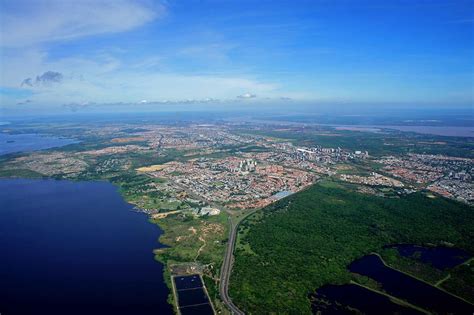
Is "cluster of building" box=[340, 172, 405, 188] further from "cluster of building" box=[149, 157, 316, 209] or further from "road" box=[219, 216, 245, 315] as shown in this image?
"road" box=[219, 216, 245, 315]

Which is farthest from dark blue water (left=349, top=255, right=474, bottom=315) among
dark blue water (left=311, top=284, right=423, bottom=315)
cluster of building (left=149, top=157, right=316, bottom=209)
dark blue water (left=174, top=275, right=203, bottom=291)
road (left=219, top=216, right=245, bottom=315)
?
cluster of building (left=149, top=157, right=316, bottom=209)

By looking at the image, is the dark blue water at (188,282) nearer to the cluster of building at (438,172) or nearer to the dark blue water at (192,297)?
the dark blue water at (192,297)

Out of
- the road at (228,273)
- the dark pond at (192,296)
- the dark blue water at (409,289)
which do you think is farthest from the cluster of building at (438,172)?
the dark pond at (192,296)

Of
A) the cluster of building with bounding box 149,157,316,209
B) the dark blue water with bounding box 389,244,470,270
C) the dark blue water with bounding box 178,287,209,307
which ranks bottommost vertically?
the dark blue water with bounding box 178,287,209,307

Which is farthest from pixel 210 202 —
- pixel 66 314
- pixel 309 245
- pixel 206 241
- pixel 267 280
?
pixel 66 314

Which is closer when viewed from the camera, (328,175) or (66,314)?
(66,314)

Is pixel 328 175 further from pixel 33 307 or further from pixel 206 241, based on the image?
pixel 33 307
